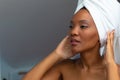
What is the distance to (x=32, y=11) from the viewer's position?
2119mm

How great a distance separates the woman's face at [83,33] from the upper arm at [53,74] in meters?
0.18

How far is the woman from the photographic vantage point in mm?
1399

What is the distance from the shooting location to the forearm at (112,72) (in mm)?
1329

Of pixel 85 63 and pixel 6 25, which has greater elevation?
pixel 6 25

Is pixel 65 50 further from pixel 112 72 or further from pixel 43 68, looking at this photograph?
pixel 112 72

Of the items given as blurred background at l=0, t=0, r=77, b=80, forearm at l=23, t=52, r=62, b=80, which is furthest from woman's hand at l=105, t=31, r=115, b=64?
blurred background at l=0, t=0, r=77, b=80

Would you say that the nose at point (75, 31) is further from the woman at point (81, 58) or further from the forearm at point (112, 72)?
the forearm at point (112, 72)

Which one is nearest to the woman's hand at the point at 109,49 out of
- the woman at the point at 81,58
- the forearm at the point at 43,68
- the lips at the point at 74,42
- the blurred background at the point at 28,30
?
the woman at the point at 81,58

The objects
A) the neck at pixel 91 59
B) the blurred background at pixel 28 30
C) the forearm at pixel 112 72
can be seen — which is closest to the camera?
the forearm at pixel 112 72

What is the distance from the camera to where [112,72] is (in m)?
1.34

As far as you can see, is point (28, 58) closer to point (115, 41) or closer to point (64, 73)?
point (64, 73)

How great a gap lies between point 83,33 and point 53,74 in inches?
11.5

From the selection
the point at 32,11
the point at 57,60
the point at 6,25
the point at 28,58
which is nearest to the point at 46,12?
the point at 32,11

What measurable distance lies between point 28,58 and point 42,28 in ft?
1.03
